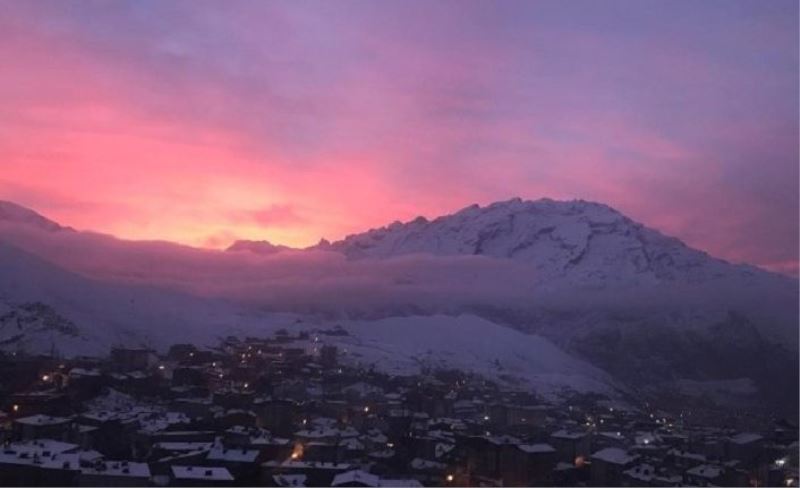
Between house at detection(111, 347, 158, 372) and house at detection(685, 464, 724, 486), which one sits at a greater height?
house at detection(111, 347, 158, 372)

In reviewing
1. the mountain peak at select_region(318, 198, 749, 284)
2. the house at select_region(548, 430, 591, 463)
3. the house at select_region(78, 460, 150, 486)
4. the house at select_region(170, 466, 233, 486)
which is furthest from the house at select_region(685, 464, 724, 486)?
the mountain peak at select_region(318, 198, 749, 284)

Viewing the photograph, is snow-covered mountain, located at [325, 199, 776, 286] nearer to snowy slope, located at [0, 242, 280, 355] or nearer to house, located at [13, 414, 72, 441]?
snowy slope, located at [0, 242, 280, 355]

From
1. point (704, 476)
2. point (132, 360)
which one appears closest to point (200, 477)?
point (704, 476)

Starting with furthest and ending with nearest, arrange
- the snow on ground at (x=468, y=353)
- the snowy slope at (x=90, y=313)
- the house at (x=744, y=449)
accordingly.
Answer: the snow on ground at (x=468, y=353) → the snowy slope at (x=90, y=313) → the house at (x=744, y=449)

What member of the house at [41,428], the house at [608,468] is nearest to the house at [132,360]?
the house at [41,428]

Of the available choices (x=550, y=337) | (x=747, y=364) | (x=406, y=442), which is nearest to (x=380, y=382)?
(x=406, y=442)

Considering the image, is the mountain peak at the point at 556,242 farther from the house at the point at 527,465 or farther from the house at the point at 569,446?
the house at the point at 527,465

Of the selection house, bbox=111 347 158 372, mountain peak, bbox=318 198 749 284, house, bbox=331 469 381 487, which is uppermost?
mountain peak, bbox=318 198 749 284

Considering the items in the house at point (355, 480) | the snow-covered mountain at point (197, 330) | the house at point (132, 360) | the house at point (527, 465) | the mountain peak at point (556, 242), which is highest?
the mountain peak at point (556, 242)
